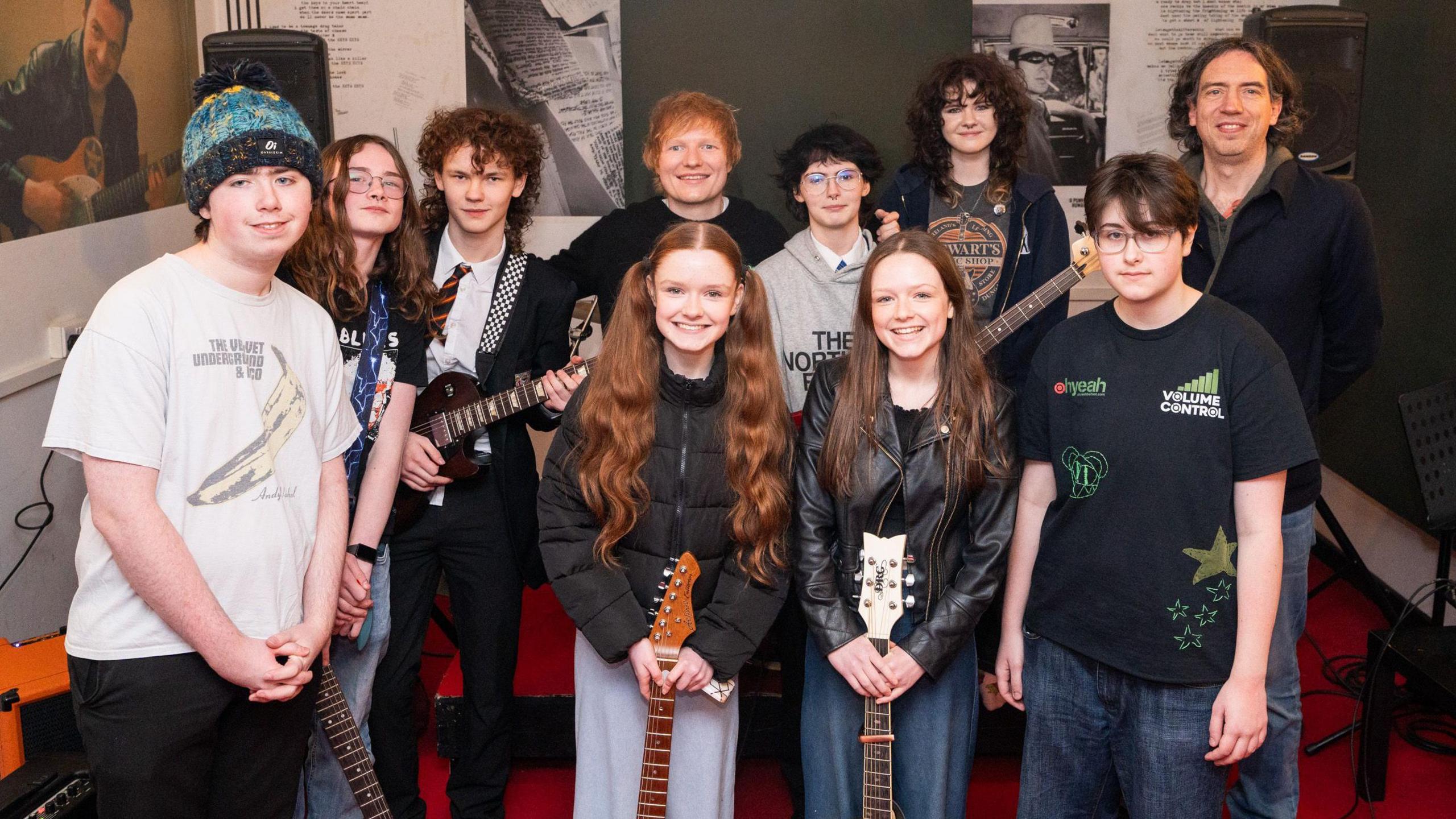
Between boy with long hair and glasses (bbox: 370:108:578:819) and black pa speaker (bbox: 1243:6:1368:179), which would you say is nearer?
boy with long hair and glasses (bbox: 370:108:578:819)

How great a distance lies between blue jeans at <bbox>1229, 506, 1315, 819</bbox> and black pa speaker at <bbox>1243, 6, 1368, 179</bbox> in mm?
1761

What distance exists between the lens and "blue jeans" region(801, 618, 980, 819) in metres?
2.19

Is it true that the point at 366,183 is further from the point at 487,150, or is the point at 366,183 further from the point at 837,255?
the point at 837,255

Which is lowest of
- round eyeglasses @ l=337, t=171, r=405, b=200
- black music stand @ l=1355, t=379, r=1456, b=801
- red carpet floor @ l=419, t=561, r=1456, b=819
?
red carpet floor @ l=419, t=561, r=1456, b=819

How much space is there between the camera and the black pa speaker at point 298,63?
323cm

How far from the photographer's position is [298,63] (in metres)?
3.25

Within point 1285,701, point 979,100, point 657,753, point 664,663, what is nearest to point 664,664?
point 664,663

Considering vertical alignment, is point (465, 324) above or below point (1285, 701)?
above

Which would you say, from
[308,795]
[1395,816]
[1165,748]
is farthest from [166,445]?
[1395,816]

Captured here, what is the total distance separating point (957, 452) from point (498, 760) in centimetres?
142

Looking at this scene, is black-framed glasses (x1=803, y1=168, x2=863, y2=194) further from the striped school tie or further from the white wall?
the white wall

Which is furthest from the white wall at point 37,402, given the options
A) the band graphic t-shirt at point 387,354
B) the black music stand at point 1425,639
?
the black music stand at point 1425,639

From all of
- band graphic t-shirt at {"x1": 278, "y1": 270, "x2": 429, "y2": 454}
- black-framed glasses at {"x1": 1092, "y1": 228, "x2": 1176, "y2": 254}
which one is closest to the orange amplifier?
band graphic t-shirt at {"x1": 278, "y1": 270, "x2": 429, "y2": 454}

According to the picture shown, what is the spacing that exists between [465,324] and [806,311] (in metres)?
0.86
